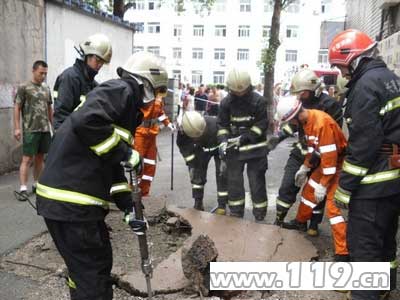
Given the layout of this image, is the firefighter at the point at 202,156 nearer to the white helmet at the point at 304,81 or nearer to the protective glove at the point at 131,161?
the white helmet at the point at 304,81

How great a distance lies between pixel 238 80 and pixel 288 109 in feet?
2.85

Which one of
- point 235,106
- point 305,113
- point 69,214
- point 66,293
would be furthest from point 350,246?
point 235,106

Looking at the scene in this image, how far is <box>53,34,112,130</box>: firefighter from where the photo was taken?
4477 mm

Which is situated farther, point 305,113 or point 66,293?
point 305,113

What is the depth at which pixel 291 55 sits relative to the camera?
4516cm

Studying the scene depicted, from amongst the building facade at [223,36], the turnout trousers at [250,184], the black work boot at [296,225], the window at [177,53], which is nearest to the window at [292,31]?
the building facade at [223,36]

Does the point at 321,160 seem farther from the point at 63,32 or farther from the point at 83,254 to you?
the point at 63,32

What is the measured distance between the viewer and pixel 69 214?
2.54 metres

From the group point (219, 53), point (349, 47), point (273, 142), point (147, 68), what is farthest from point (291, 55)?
point (147, 68)

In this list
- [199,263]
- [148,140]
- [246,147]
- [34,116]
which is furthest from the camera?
[34,116]

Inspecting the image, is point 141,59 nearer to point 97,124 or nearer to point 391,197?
point 97,124

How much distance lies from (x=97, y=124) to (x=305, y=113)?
8.37ft

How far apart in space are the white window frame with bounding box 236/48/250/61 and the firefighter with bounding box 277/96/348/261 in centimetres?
4173

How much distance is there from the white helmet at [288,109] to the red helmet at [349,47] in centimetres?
111
